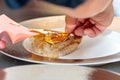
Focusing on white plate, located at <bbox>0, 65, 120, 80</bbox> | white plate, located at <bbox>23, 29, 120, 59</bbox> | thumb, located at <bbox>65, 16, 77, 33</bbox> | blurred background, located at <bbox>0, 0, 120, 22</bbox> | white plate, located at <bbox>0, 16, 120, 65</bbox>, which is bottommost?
blurred background, located at <bbox>0, 0, 120, 22</bbox>

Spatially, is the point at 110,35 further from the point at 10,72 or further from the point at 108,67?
the point at 10,72

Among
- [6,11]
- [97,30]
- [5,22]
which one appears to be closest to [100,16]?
[97,30]

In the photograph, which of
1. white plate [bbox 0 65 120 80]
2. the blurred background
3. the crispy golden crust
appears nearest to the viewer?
white plate [bbox 0 65 120 80]

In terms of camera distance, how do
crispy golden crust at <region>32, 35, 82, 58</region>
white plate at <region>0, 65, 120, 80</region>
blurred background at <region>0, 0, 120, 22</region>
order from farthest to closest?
1. blurred background at <region>0, 0, 120, 22</region>
2. crispy golden crust at <region>32, 35, 82, 58</region>
3. white plate at <region>0, 65, 120, 80</region>

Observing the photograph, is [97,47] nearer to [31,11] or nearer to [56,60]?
[56,60]

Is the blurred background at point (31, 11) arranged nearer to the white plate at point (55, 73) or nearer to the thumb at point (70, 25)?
the thumb at point (70, 25)

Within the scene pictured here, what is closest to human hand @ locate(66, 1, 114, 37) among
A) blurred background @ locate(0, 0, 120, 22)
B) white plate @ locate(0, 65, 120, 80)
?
white plate @ locate(0, 65, 120, 80)

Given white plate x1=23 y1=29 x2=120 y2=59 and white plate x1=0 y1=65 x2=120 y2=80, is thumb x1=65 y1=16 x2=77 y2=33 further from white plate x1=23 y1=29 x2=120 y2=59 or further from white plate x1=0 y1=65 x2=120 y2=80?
white plate x1=0 y1=65 x2=120 y2=80
